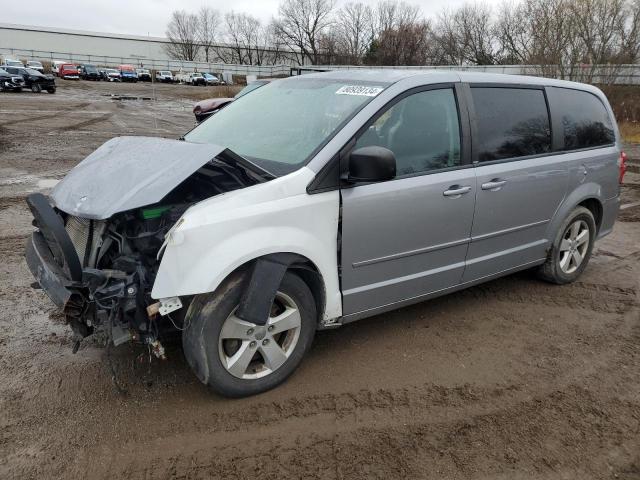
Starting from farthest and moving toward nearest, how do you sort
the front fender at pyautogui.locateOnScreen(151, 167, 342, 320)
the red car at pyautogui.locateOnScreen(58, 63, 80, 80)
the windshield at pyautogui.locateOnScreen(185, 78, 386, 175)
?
the red car at pyautogui.locateOnScreen(58, 63, 80, 80) < the windshield at pyautogui.locateOnScreen(185, 78, 386, 175) < the front fender at pyautogui.locateOnScreen(151, 167, 342, 320)

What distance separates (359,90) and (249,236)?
141 centimetres

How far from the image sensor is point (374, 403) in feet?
10.1

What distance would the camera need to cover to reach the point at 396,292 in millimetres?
3592

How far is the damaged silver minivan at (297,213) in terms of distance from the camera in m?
2.76

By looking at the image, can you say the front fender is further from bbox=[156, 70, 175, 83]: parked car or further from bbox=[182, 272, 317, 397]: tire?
bbox=[156, 70, 175, 83]: parked car

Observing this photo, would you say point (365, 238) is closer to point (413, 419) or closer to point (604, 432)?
point (413, 419)

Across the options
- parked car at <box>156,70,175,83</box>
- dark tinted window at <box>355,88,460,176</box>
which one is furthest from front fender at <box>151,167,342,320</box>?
parked car at <box>156,70,175,83</box>

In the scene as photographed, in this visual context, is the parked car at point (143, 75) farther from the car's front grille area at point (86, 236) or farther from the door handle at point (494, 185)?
the door handle at point (494, 185)

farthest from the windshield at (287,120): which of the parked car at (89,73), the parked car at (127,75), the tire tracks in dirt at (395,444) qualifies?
the parked car at (89,73)

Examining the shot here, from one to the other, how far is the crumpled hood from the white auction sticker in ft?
Answer: 3.55

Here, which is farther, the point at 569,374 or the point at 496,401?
the point at 569,374

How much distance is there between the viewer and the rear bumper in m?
2.77

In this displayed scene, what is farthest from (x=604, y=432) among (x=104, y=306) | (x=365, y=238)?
(x=104, y=306)

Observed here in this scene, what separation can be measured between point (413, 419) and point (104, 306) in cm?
181
